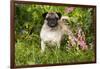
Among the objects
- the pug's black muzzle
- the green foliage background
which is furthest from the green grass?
the pug's black muzzle

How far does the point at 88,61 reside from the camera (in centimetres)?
232

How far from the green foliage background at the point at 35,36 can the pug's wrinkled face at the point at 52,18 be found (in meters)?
0.04

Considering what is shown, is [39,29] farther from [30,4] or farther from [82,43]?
[82,43]

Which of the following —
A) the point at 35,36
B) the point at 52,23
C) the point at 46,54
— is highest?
the point at 52,23

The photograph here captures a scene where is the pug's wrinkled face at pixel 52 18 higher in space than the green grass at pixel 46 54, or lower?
higher

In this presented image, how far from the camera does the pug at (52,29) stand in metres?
2.15

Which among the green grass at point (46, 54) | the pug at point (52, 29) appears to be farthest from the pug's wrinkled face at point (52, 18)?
the green grass at point (46, 54)

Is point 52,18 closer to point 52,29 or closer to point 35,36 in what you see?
point 52,29

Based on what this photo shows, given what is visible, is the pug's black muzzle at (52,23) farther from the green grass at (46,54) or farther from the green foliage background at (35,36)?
the green grass at (46,54)

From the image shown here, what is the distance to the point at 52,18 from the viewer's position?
217 cm

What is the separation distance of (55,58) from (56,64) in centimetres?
6

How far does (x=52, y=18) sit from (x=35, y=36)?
246 millimetres

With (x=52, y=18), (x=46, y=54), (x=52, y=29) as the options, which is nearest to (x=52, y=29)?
(x=52, y=29)
